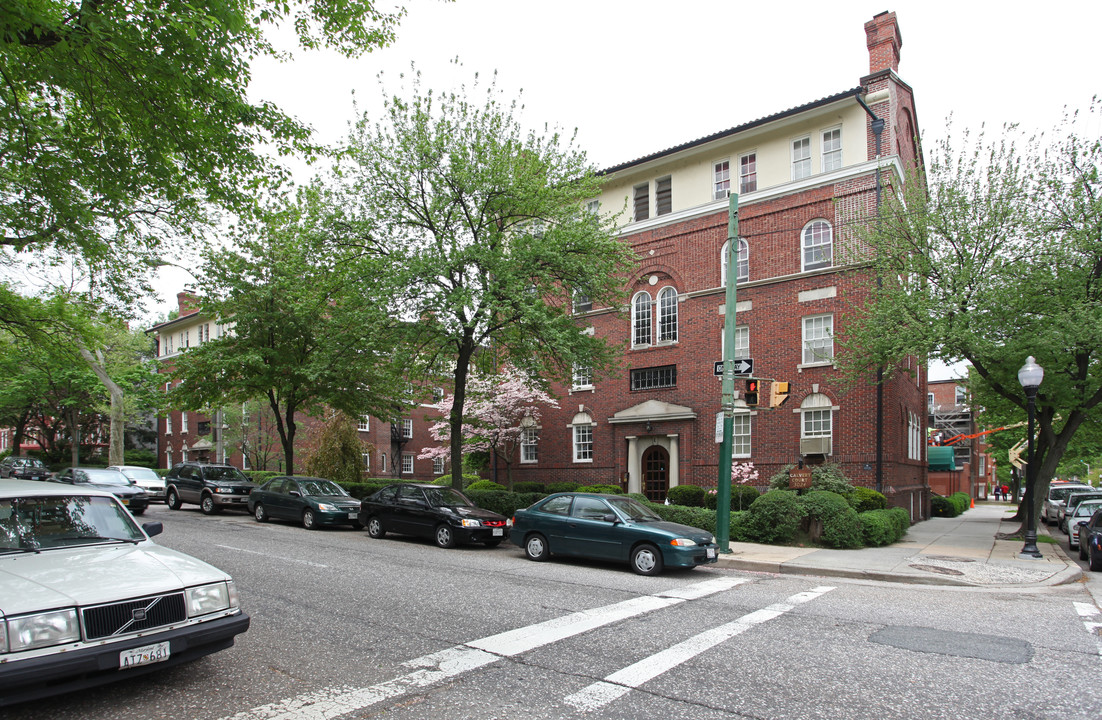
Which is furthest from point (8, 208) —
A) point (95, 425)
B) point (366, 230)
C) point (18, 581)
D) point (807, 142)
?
point (95, 425)

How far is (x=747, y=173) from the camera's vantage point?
81.9 ft

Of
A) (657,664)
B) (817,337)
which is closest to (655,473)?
(817,337)

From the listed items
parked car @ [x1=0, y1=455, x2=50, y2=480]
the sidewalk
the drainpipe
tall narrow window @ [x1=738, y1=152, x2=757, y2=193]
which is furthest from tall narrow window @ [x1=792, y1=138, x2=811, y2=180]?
parked car @ [x1=0, y1=455, x2=50, y2=480]

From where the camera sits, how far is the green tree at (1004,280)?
1589 cm

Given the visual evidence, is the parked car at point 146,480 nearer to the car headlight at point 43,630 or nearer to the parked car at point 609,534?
the parked car at point 609,534

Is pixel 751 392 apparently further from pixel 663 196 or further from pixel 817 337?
pixel 663 196

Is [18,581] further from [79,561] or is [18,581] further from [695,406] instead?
[695,406]

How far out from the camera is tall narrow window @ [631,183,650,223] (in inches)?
1079

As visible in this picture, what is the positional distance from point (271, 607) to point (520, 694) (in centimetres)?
417

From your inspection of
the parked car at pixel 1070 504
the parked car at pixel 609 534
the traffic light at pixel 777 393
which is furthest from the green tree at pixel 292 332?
the parked car at pixel 1070 504

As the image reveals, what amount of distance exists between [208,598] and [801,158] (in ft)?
77.2

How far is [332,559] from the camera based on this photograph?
476 inches

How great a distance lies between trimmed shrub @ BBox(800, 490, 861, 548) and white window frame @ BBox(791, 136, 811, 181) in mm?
12768

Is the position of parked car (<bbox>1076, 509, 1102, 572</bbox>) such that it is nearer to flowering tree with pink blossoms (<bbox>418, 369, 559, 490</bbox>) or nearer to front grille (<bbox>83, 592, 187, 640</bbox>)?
front grille (<bbox>83, 592, 187, 640</bbox>)
